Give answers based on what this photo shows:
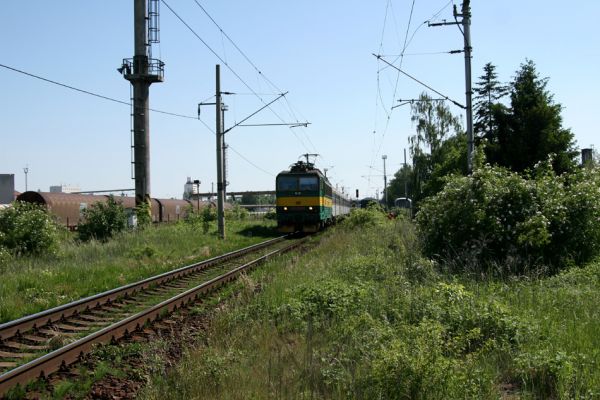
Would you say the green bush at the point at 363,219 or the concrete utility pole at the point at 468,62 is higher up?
the concrete utility pole at the point at 468,62

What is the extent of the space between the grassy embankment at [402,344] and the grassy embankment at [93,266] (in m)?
4.50

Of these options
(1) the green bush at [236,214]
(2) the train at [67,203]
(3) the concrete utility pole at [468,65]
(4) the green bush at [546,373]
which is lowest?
(4) the green bush at [546,373]

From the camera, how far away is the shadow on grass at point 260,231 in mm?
34188

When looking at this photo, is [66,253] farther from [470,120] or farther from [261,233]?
[261,233]

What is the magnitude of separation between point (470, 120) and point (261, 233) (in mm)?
20666

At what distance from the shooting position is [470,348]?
19.7ft

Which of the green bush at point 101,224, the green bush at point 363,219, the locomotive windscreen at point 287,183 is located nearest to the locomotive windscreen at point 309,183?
the locomotive windscreen at point 287,183

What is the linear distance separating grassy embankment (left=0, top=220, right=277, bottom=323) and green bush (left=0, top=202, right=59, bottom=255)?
1.73 ft

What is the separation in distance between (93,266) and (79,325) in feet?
22.7

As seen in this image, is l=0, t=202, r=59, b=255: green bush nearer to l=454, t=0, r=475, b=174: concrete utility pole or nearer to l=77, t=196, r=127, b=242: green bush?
l=77, t=196, r=127, b=242: green bush

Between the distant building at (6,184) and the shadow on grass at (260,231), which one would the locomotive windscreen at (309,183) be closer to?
the shadow on grass at (260,231)

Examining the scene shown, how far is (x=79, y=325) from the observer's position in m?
9.12

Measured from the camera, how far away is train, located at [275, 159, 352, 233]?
103ft

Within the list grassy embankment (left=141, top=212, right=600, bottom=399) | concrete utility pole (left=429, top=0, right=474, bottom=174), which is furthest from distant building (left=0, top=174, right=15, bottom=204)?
grassy embankment (left=141, top=212, right=600, bottom=399)
